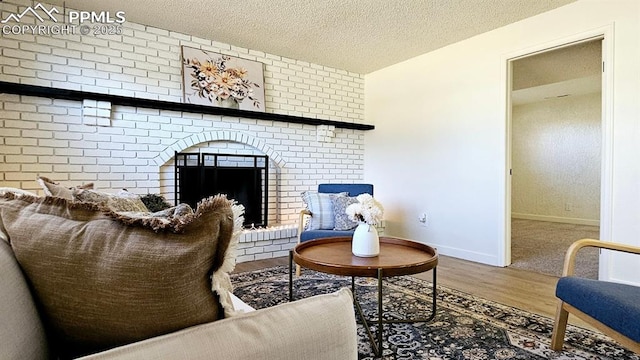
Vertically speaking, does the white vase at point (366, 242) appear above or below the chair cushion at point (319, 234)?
above

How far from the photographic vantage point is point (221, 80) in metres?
3.88

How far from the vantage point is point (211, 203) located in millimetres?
676

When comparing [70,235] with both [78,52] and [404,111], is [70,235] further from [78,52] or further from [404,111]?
[404,111]

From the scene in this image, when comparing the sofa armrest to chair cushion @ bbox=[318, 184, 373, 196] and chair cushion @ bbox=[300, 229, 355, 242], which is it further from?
chair cushion @ bbox=[318, 184, 373, 196]

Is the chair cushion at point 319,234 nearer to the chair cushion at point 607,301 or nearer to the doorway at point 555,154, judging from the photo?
the chair cushion at point 607,301

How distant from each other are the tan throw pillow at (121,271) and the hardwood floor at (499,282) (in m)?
2.35

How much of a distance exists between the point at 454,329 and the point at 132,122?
3.19 meters

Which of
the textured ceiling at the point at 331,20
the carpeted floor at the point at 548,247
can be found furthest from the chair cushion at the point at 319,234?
the textured ceiling at the point at 331,20

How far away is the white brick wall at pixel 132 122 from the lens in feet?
9.68

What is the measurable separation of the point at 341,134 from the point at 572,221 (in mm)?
4675

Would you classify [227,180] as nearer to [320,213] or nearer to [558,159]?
[320,213]

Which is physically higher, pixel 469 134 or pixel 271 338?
pixel 469 134

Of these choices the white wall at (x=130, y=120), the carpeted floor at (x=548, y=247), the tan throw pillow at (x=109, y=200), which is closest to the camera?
the tan throw pillow at (x=109, y=200)

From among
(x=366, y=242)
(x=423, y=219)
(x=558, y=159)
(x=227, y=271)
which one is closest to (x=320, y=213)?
(x=366, y=242)
